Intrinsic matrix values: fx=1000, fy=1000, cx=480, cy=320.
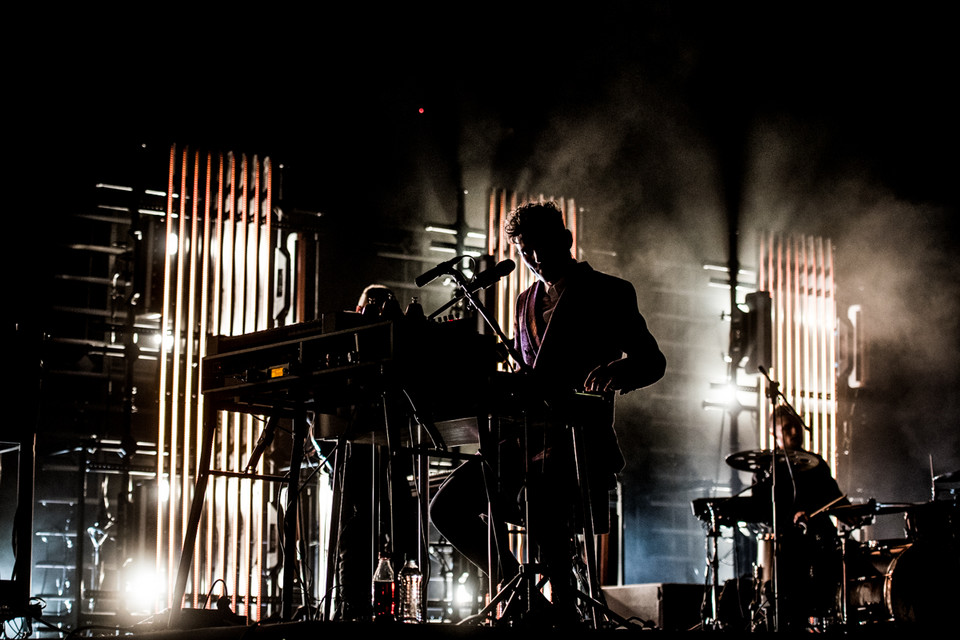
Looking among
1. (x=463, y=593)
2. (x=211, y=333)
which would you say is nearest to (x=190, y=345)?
(x=211, y=333)

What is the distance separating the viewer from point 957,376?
9508 millimetres

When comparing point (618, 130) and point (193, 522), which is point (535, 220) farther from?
point (618, 130)

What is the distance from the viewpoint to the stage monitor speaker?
6.30 metres

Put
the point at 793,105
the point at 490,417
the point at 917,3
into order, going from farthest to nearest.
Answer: the point at 793,105
the point at 917,3
the point at 490,417

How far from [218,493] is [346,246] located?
7.99 ft

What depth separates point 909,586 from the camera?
5.90m

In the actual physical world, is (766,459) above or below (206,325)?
below

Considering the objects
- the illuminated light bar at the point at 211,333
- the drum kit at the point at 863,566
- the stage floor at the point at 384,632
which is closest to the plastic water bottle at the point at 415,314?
the stage floor at the point at 384,632

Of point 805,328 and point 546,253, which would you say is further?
point 805,328

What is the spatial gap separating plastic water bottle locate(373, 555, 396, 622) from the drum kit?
3.23 metres

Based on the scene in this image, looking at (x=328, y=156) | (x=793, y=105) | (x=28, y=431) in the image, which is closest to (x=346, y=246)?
(x=328, y=156)

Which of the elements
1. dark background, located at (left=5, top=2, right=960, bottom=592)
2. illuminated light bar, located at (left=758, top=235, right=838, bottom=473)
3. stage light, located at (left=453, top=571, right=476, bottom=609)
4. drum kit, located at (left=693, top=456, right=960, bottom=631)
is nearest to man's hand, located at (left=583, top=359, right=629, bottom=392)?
drum kit, located at (left=693, top=456, right=960, bottom=631)

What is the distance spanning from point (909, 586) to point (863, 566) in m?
0.38

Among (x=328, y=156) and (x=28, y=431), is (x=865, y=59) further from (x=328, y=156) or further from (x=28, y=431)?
(x=28, y=431)
